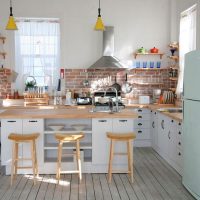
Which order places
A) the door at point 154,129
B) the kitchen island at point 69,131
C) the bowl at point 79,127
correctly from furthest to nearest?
1. the door at point 154,129
2. the bowl at point 79,127
3. the kitchen island at point 69,131

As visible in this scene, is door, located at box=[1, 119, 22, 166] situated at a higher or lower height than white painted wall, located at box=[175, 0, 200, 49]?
lower

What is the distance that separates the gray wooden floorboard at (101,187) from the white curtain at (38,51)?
113 inches

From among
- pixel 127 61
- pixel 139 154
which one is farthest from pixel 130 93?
pixel 139 154

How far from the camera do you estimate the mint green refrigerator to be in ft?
13.4

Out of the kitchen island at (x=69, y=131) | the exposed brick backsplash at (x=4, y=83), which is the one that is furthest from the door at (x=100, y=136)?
the exposed brick backsplash at (x=4, y=83)

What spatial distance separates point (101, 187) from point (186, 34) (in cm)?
382

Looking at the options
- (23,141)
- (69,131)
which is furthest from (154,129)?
(23,141)

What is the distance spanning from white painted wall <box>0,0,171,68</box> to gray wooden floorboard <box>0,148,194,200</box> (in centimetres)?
324

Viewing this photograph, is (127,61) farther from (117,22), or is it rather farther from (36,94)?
(36,94)

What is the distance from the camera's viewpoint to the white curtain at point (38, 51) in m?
7.77

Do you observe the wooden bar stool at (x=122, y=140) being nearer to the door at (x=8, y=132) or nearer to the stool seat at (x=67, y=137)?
the stool seat at (x=67, y=137)

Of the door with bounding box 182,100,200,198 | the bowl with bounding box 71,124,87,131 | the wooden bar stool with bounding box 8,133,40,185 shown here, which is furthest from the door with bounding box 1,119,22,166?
the door with bounding box 182,100,200,198

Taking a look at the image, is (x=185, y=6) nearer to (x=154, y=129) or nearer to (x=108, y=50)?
(x=108, y=50)

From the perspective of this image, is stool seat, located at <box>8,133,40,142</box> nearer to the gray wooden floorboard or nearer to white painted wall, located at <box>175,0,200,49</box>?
the gray wooden floorboard
